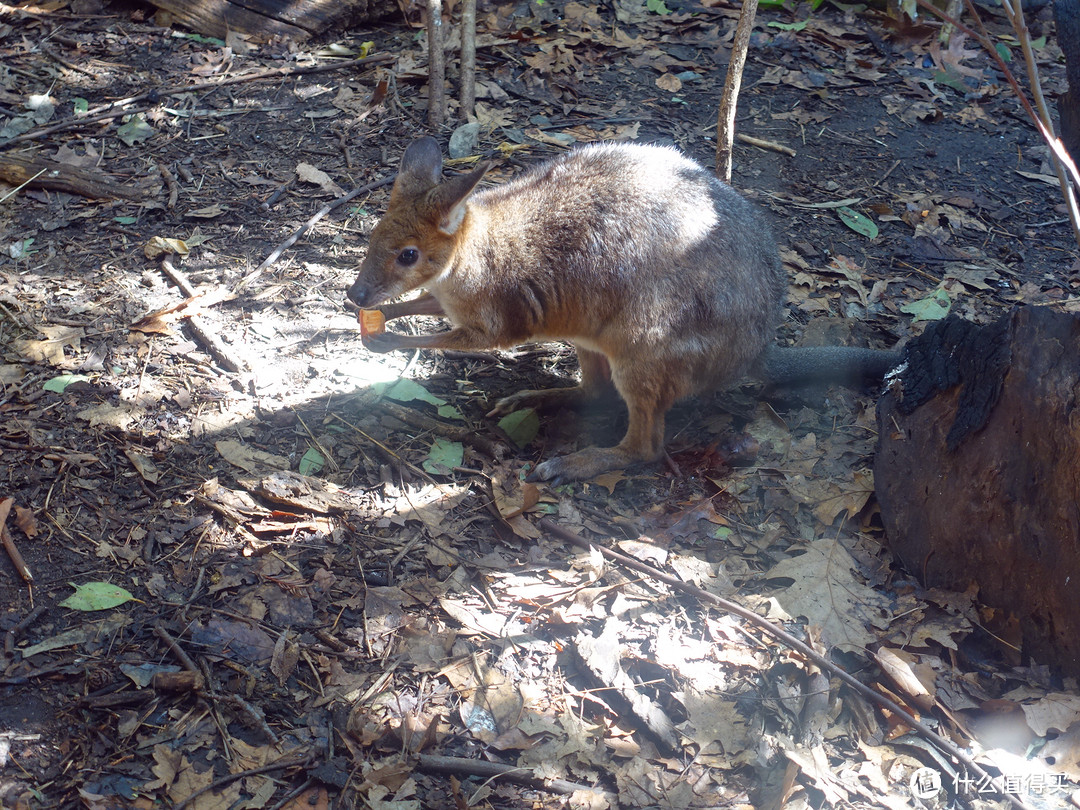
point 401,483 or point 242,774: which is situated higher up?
point 401,483

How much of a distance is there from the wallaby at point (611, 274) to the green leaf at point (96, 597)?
160 cm

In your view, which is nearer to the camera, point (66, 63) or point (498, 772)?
point (498, 772)

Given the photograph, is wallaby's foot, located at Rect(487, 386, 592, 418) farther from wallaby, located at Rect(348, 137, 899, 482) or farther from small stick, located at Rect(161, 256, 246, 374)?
small stick, located at Rect(161, 256, 246, 374)

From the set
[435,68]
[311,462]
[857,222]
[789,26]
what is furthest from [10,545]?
[789,26]

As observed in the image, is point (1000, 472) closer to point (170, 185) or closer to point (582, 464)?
point (582, 464)

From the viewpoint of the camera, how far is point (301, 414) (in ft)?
13.7

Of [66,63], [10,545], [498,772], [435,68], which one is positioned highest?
[435,68]

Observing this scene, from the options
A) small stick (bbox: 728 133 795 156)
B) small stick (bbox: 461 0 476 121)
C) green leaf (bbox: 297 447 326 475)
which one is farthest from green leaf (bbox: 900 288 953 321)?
green leaf (bbox: 297 447 326 475)

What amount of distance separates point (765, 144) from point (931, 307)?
1880 millimetres

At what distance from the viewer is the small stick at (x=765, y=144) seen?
20.5 feet

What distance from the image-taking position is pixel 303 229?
5160mm

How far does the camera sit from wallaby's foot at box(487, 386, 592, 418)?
4.56 metres

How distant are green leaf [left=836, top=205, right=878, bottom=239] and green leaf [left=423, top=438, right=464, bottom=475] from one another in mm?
3292

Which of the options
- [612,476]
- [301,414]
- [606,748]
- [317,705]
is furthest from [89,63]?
[606,748]
